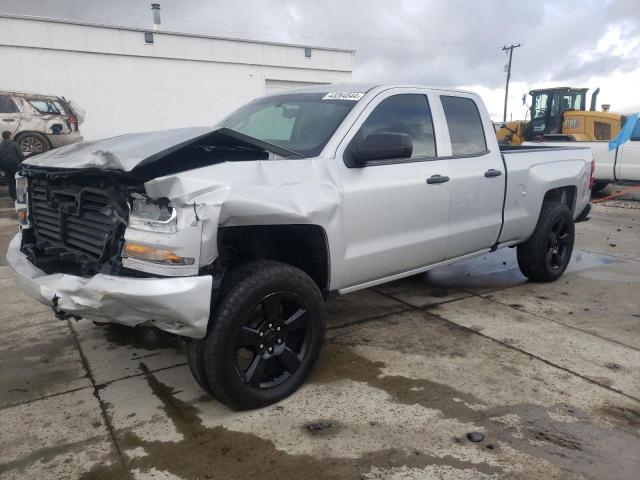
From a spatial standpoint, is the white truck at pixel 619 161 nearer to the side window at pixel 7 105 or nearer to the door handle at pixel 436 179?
the door handle at pixel 436 179

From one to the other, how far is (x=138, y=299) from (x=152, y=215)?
415 mm

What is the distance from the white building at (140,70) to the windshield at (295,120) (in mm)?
13869

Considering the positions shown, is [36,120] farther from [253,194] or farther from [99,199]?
[253,194]

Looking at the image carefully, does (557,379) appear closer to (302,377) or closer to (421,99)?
(302,377)

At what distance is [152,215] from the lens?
8.42 feet

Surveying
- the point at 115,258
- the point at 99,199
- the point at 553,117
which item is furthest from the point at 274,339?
the point at 553,117

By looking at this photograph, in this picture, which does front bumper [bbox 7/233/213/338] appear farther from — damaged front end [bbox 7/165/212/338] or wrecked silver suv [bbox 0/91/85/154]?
wrecked silver suv [bbox 0/91/85/154]

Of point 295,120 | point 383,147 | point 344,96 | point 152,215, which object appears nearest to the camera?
point 152,215

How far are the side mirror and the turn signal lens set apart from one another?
1343 mm

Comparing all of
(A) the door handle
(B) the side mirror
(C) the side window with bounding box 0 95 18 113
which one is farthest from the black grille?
(C) the side window with bounding box 0 95 18 113

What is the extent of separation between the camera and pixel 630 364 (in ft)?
11.7

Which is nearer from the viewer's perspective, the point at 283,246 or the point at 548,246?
the point at 283,246

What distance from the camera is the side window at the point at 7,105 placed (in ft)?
42.4

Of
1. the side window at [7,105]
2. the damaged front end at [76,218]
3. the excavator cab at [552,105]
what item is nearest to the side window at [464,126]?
the damaged front end at [76,218]
